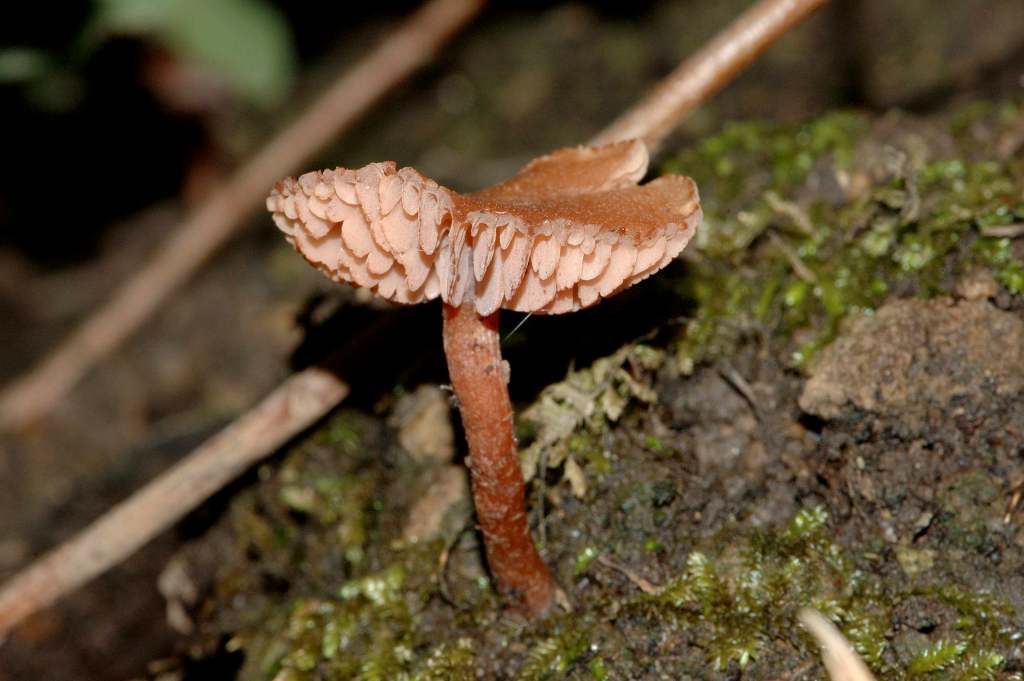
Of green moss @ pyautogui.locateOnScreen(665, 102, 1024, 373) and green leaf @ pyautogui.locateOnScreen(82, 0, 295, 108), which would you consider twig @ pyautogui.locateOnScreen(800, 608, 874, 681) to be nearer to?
green moss @ pyautogui.locateOnScreen(665, 102, 1024, 373)

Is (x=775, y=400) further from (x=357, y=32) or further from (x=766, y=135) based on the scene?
(x=357, y=32)

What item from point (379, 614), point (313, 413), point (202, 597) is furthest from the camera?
point (202, 597)

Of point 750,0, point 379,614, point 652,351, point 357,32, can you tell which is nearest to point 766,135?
point 652,351

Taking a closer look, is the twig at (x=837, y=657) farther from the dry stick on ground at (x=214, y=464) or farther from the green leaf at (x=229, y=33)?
the green leaf at (x=229, y=33)

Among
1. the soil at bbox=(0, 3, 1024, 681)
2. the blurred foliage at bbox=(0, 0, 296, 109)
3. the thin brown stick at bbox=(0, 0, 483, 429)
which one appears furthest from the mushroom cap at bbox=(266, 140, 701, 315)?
the thin brown stick at bbox=(0, 0, 483, 429)

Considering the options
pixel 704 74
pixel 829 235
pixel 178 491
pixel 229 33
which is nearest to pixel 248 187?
pixel 229 33

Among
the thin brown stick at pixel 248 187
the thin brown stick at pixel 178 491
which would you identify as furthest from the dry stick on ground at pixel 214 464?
the thin brown stick at pixel 248 187

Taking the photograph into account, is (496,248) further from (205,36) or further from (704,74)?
(205,36)
